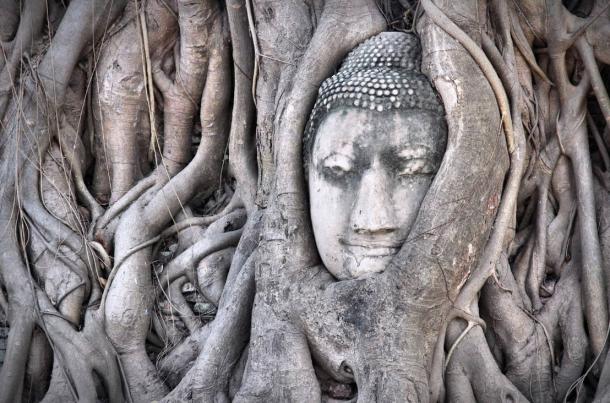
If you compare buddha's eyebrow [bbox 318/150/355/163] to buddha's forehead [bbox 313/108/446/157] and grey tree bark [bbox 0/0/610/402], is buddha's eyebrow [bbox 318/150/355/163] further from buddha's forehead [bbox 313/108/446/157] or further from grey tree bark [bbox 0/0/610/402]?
grey tree bark [bbox 0/0/610/402]

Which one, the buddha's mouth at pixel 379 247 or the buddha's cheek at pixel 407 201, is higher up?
the buddha's cheek at pixel 407 201

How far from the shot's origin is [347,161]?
126 inches

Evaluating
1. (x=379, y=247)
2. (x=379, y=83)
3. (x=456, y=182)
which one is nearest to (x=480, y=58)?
(x=379, y=83)

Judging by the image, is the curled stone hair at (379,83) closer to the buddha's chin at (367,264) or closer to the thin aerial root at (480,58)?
the thin aerial root at (480,58)

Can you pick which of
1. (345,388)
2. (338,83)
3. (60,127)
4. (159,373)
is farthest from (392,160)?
(60,127)

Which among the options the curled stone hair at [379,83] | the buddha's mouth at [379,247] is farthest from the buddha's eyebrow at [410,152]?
the buddha's mouth at [379,247]

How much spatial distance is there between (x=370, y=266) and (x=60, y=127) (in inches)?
75.1

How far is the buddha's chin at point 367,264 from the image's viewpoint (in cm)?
318

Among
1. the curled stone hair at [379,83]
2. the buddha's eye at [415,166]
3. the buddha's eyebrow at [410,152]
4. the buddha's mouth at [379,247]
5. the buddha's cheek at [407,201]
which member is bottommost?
the buddha's mouth at [379,247]

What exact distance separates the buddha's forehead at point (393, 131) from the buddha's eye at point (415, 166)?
1.8 inches

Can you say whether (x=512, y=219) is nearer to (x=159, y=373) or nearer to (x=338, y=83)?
(x=338, y=83)

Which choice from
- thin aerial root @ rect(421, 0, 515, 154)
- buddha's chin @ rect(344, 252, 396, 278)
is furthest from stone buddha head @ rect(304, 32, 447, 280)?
thin aerial root @ rect(421, 0, 515, 154)

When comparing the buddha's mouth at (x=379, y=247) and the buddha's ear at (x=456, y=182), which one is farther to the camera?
the buddha's mouth at (x=379, y=247)

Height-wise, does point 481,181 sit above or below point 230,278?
above
